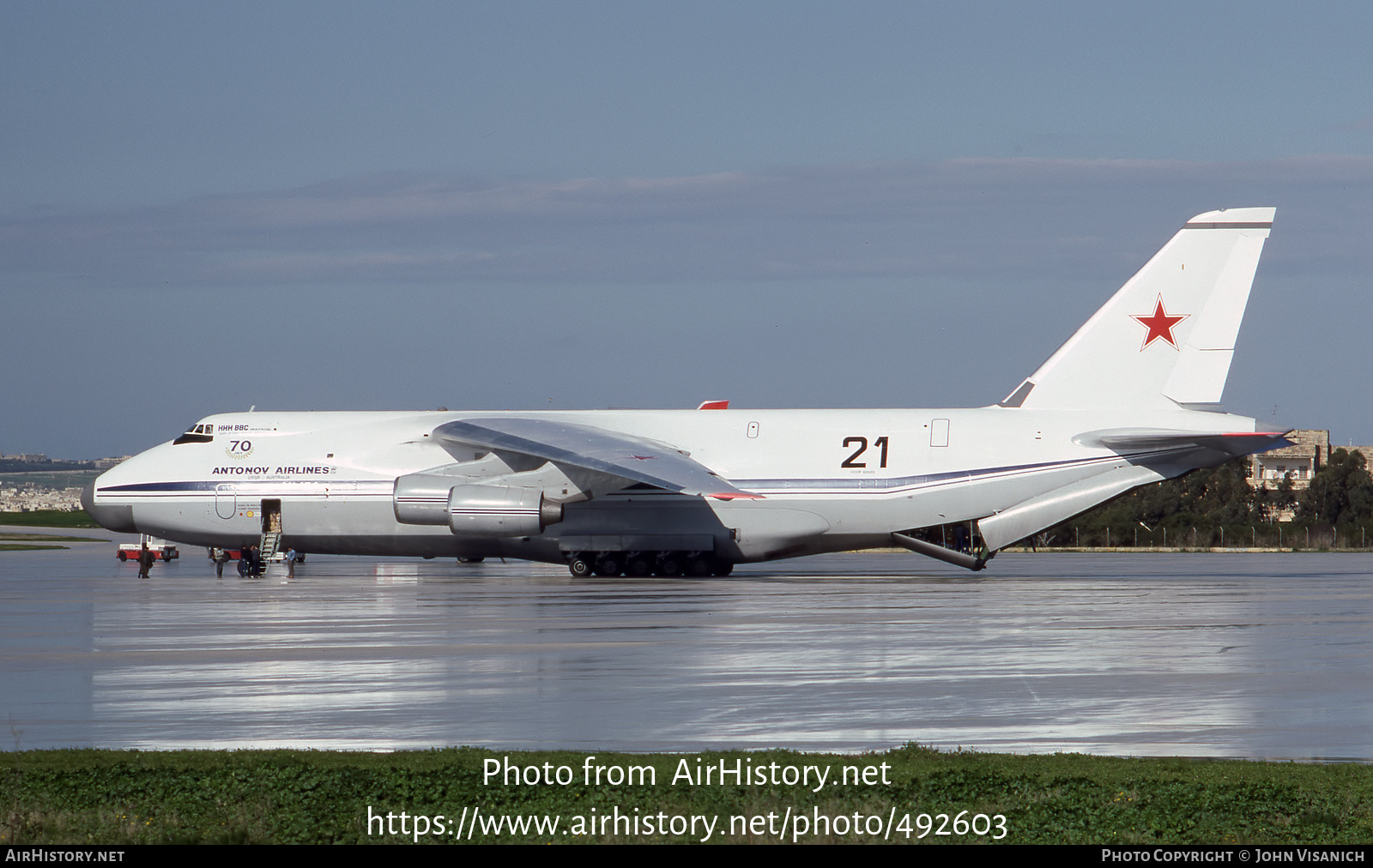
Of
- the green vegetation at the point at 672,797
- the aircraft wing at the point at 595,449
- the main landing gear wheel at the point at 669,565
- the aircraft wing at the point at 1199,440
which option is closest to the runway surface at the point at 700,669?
the green vegetation at the point at 672,797

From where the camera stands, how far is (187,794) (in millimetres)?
7336

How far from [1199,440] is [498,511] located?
13.7 meters

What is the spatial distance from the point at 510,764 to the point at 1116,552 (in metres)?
46.7

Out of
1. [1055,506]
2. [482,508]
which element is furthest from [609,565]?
[1055,506]

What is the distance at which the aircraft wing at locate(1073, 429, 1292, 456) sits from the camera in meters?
27.2

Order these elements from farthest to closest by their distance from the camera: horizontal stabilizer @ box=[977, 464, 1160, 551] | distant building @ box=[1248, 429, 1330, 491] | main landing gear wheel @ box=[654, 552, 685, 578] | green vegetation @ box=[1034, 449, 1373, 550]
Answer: distant building @ box=[1248, 429, 1330, 491] < green vegetation @ box=[1034, 449, 1373, 550] < main landing gear wheel @ box=[654, 552, 685, 578] < horizontal stabilizer @ box=[977, 464, 1160, 551]

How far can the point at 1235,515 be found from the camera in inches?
2808

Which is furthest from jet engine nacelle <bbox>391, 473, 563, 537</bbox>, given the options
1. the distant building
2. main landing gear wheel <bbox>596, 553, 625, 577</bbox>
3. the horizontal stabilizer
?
the distant building

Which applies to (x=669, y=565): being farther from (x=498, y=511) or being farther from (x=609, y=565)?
(x=498, y=511)

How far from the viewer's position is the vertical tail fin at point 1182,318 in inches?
1107

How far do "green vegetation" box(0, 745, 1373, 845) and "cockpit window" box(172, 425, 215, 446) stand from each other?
82.6 feet

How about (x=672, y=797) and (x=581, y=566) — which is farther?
(x=581, y=566)

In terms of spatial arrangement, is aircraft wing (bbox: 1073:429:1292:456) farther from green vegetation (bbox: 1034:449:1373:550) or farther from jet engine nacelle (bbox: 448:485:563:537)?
green vegetation (bbox: 1034:449:1373:550)

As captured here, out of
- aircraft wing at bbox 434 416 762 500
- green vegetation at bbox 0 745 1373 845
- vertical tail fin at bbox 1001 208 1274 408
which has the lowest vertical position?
green vegetation at bbox 0 745 1373 845
